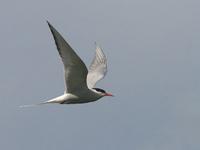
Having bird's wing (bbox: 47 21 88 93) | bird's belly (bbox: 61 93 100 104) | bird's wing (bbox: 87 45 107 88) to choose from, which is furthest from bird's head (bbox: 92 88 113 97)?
bird's wing (bbox: 87 45 107 88)

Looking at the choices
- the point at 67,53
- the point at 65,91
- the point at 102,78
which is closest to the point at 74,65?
the point at 67,53

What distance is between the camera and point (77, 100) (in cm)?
2320

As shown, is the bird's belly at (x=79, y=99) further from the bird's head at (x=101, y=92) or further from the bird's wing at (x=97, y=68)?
the bird's wing at (x=97, y=68)

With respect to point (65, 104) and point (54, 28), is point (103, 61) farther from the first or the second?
point (54, 28)

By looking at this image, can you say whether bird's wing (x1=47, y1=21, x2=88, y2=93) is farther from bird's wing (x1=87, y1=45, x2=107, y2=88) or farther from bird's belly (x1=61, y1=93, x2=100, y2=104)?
bird's wing (x1=87, y1=45, x2=107, y2=88)

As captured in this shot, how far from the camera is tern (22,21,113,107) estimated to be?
19516mm

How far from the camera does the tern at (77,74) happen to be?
1952 centimetres

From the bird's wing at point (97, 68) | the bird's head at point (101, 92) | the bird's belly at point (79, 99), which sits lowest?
the bird's belly at point (79, 99)

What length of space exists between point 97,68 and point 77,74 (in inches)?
229

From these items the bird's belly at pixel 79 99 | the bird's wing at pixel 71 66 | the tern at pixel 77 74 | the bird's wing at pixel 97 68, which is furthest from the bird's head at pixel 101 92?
the bird's wing at pixel 97 68

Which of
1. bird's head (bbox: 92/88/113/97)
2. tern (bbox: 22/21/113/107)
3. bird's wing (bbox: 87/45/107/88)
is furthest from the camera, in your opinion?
bird's wing (bbox: 87/45/107/88)

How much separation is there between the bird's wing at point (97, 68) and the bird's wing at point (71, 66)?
379 centimetres

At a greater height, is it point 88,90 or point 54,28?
point 54,28

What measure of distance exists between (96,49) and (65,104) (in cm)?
487
